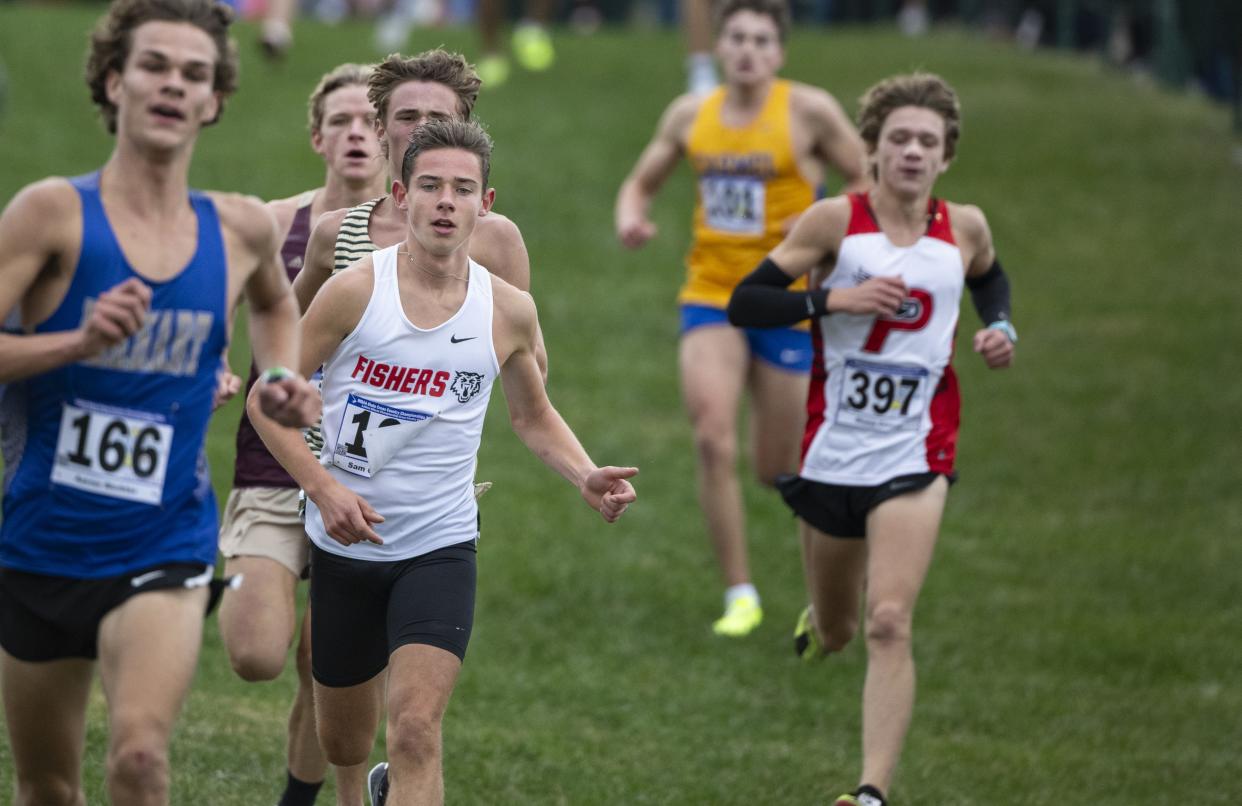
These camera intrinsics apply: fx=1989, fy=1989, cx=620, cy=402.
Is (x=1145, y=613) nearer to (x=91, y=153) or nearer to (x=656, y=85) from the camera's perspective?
(x=91, y=153)

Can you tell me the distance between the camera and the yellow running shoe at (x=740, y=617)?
32.9ft

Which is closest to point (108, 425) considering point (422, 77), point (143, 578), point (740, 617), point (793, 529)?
point (143, 578)

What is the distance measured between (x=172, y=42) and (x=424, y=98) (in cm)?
138

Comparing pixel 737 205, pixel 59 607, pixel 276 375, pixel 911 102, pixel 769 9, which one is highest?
pixel 769 9

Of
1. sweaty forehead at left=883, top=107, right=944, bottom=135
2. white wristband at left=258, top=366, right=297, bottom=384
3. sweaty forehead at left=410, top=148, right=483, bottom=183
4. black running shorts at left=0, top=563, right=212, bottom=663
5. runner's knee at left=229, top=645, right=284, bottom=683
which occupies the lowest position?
runner's knee at left=229, top=645, right=284, bottom=683

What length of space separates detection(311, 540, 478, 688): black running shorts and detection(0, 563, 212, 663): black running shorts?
0.81 meters

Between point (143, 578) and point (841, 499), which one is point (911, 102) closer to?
point (841, 499)

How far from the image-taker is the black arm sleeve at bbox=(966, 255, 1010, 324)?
24.5ft

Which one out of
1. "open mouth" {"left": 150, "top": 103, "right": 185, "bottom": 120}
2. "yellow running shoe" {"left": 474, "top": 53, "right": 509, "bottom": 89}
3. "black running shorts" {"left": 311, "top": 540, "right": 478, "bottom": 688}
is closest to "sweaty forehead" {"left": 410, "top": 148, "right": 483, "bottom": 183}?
"open mouth" {"left": 150, "top": 103, "right": 185, "bottom": 120}

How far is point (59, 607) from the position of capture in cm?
477

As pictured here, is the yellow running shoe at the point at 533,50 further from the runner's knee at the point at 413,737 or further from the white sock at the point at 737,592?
the runner's knee at the point at 413,737

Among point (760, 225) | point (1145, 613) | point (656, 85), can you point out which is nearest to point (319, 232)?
point (760, 225)

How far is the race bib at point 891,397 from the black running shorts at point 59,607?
3.13 metres

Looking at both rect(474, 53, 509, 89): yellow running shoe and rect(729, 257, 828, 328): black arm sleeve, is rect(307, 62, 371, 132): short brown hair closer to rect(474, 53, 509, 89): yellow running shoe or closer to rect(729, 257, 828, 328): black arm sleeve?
rect(729, 257, 828, 328): black arm sleeve
